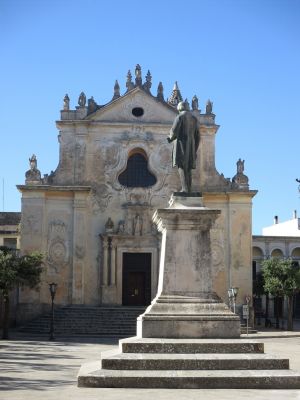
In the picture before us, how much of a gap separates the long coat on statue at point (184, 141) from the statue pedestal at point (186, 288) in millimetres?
1188

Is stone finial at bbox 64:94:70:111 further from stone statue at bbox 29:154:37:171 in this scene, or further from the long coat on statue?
the long coat on statue

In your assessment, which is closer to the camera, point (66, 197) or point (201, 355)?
point (201, 355)

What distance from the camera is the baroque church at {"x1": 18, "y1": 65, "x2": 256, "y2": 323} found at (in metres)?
36.9

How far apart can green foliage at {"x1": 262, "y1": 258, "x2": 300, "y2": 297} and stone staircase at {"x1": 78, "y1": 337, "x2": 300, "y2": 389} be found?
1012 inches

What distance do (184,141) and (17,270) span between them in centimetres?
1891

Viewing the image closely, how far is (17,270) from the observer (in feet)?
104

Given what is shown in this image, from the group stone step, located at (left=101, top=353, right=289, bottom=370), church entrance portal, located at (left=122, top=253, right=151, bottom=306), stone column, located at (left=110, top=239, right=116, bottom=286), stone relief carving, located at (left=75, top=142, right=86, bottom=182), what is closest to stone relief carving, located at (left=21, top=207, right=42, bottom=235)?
stone relief carving, located at (left=75, top=142, right=86, bottom=182)

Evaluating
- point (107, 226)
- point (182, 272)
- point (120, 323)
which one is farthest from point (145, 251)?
point (182, 272)

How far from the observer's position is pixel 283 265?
125 feet

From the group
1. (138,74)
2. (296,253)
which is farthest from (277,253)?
(138,74)

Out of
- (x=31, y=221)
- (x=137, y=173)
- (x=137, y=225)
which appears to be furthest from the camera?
(x=137, y=173)

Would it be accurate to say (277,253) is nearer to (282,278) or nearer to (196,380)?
(282,278)

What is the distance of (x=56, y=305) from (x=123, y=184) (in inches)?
320

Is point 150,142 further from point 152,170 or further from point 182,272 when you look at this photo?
point 182,272
